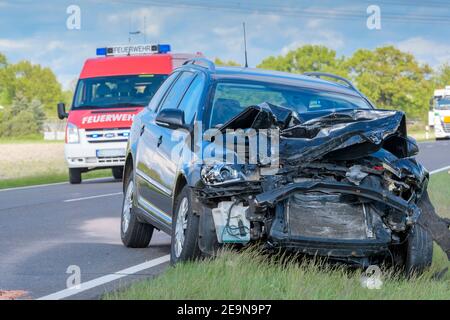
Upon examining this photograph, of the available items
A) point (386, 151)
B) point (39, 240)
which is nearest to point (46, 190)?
point (39, 240)

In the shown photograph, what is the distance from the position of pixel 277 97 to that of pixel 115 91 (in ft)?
43.7

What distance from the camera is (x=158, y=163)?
9.30 metres

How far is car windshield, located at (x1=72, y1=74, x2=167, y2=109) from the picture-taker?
72.1 feet

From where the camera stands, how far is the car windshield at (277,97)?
9.05 m

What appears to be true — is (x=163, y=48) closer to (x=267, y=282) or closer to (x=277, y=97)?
(x=277, y=97)

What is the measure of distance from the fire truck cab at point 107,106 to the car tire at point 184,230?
13593 millimetres

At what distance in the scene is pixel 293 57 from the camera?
109m

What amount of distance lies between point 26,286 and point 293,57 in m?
102

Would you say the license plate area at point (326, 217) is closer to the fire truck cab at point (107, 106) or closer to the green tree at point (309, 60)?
the fire truck cab at point (107, 106)

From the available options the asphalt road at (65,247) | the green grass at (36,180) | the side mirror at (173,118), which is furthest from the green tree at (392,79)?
the side mirror at (173,118)

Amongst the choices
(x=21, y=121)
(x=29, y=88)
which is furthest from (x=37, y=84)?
(x=21, y=121)

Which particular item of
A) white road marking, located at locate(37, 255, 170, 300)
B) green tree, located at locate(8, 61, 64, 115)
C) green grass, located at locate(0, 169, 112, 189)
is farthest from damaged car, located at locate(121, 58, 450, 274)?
green tree, located at locate(8, 61, 64, 115)

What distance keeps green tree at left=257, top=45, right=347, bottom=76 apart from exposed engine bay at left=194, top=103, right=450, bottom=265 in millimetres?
94336
